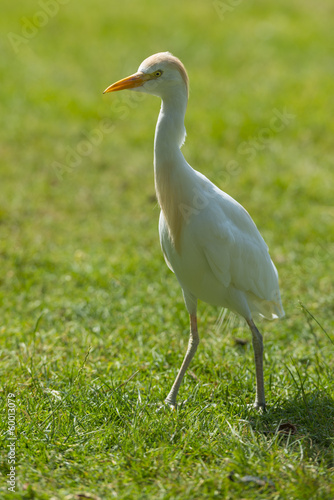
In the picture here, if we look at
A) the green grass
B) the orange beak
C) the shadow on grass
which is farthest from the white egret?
the green grass

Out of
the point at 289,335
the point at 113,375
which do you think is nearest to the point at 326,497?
the point at 113,375

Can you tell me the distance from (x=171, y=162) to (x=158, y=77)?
1.41ft

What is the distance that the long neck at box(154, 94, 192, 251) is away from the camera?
9.81ft

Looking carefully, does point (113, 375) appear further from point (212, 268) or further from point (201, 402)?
point (212, 268)

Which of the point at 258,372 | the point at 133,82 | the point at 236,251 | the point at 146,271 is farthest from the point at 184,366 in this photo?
the point at 146,271

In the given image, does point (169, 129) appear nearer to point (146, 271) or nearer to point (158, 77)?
point (158, 77)

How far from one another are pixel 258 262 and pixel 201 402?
83cm

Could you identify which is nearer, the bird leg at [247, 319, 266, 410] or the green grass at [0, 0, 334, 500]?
the green grass at [0, 0, 334, 500]

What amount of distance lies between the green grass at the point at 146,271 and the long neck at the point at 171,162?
0.97 m

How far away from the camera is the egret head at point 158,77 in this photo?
2941mm

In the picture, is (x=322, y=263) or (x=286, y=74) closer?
(x=322, y=263)

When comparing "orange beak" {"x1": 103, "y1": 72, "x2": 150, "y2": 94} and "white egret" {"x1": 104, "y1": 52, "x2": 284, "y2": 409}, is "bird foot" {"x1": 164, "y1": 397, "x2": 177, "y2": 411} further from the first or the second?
"orange beak" {"x1": 103, "y1": 72, "x2": 150, "y2": 94}

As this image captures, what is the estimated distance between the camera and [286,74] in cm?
959

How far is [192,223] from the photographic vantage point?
3002 millimetres
